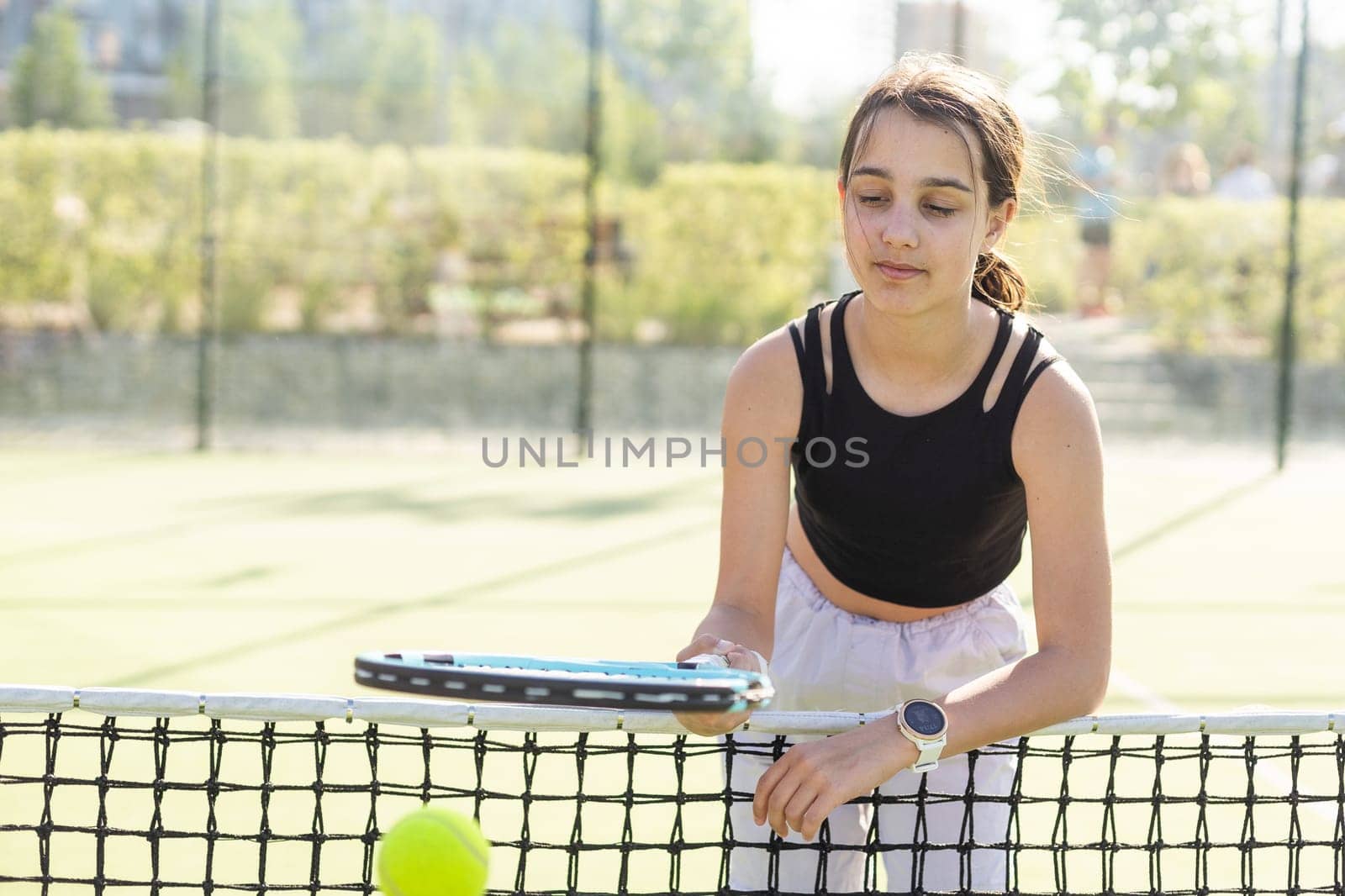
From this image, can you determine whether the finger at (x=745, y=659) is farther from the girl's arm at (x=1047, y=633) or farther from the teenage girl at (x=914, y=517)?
the girl's arm at (x=1047, y=633)

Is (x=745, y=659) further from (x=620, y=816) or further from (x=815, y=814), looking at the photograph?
(x=620, y=816)

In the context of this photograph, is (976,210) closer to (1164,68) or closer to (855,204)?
(855,204)

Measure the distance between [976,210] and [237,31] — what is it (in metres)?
9.68

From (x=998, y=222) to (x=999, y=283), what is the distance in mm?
252

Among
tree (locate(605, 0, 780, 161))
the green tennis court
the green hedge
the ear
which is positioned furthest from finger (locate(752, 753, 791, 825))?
tree (locate(605, 0, 780, 161))

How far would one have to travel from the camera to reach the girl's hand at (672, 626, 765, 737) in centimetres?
169

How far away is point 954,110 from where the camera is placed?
6.05 ft

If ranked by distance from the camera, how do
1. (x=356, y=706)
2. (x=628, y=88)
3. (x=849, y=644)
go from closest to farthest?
(x=356, y=706)
(x=849, y=644)
(x=628, y=88)

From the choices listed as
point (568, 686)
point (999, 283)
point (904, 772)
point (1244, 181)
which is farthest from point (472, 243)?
point (568, 686)

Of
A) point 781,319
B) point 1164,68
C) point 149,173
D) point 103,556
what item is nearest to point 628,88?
point 781,319

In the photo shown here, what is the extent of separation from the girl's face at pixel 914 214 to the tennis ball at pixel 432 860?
811 millimetres

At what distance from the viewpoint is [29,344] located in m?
9.98

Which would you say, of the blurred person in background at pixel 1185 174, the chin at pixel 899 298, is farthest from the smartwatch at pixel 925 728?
the blurred person in background at pixel 1185 174

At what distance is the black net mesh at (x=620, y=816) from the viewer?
1960mm
